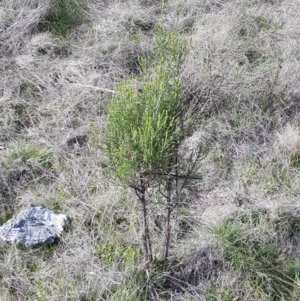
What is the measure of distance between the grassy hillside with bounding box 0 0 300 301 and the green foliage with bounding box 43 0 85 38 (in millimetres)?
11

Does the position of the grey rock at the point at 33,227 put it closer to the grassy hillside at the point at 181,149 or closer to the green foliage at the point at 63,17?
the grassy hillside at the point at 181,149

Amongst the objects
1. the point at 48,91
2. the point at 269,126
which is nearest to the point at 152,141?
the point at 269,126

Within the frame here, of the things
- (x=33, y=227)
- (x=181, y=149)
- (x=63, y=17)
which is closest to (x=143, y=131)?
(x=181, y=149)

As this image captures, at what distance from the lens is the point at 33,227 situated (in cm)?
287

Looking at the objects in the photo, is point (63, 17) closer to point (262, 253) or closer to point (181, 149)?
point (181, 149)

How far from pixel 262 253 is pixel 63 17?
2.88 metres

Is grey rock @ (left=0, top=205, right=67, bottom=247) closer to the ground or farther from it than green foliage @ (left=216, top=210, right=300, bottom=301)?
closer to the ground

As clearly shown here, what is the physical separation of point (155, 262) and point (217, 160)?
0.93 m

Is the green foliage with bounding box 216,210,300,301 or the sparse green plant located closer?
the sparse green plant

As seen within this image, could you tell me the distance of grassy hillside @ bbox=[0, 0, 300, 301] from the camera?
265 cm

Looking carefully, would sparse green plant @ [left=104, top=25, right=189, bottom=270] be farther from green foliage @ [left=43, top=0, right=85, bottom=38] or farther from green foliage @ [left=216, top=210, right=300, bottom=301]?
green foliage @ [left=43, top=0, right=85, bottom=38]

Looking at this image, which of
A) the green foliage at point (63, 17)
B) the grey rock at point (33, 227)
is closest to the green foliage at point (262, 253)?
the grey rock at point (33, 227)

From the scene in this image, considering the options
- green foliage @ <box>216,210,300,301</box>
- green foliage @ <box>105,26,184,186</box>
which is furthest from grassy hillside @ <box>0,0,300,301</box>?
green foliage @ <box>105,26,184,186</box>

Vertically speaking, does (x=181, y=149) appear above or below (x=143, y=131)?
below
